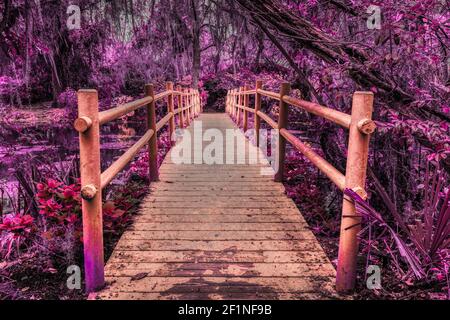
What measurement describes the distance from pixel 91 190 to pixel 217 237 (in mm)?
1065

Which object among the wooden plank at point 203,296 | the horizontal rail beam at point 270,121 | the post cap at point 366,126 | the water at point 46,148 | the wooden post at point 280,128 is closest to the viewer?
Answer: the post cap at point 366,126

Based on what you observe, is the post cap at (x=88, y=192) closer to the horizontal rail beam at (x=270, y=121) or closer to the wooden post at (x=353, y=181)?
the wooden post at (x=353, y=181)

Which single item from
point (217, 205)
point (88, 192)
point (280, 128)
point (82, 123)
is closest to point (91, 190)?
point (88, 192)

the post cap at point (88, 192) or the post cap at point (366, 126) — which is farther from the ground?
the post cap at point (366, 126)

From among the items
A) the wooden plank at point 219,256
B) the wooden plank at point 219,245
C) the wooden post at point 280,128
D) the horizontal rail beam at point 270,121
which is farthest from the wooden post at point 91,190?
the horizontal rail beam at point 270,121

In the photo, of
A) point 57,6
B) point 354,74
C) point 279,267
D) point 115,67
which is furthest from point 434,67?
point 115,67

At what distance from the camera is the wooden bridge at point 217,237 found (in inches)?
82.4

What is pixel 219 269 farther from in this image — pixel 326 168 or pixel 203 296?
pixel 326 168

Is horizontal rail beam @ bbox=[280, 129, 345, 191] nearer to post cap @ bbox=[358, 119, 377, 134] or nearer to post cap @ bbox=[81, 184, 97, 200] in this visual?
post cap @ bbox=[358, 119, 377, 134]

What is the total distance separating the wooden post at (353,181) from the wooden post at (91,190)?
4.19ft

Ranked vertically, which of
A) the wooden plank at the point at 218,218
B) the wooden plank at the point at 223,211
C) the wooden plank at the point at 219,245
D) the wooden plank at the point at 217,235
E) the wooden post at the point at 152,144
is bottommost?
the wooden plank at the point at 219,245

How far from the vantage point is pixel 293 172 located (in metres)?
4.39

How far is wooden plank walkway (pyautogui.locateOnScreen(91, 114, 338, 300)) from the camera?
2.19m

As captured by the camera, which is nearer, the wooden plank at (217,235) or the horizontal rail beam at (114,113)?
the horizontal rail beam at (114,113)
